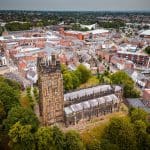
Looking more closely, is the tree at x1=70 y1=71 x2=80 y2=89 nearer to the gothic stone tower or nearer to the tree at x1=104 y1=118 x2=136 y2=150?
the gothic stone tower

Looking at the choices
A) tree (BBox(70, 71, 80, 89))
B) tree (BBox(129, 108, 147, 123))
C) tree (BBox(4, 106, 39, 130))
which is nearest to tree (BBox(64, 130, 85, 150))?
tree (BBox(4, 106, 39, 130))

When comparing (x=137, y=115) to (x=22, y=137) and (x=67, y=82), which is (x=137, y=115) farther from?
(x=22, y=137)

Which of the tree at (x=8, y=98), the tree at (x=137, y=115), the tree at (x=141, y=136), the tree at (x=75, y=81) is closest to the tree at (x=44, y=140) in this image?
the tree at (x=8, y=98)

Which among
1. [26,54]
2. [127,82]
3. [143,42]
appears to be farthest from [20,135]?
[143,42]

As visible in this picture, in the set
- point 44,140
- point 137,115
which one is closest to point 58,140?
point 44,140

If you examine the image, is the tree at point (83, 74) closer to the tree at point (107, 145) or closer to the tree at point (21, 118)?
the tree at point (21, 118)
